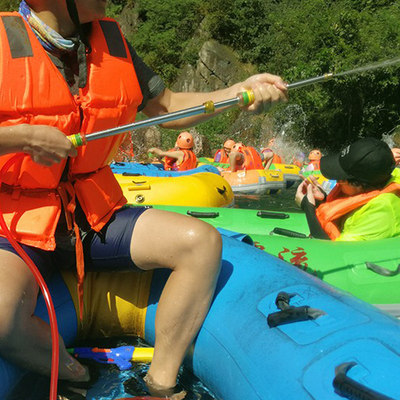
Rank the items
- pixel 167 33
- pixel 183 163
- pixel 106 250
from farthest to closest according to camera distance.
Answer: pixel 167 33
pixel 183 163
pixel 106 250

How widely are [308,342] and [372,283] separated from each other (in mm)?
1067

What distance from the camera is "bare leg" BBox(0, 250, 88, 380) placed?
1546mm

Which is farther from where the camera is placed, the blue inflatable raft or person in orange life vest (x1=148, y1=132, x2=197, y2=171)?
person in orange life vest (x1=148, y1=132, x2=197, y2=171)

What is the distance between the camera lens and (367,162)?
2887 mm

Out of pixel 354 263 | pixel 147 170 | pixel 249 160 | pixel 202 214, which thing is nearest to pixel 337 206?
pixel 354 263

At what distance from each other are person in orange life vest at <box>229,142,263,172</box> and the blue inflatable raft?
6.46 metres

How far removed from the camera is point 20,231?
171 cm

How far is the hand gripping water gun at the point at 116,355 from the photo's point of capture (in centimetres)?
199

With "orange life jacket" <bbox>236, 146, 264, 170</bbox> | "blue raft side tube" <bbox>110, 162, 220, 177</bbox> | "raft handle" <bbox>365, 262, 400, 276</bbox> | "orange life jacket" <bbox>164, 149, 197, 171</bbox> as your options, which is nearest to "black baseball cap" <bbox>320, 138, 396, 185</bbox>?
"raft handle" <bbox>365, 262, 400, 276</bbox>

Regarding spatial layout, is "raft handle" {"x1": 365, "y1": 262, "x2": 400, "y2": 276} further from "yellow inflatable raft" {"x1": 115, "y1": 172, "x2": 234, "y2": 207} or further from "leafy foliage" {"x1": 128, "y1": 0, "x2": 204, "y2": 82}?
"leafy foliage" {"x1": 128, "y1": 0, "x2": 204, "y2": 82}

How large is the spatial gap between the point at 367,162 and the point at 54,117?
5.83 ft

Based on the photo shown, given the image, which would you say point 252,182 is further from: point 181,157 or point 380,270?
point 380,270

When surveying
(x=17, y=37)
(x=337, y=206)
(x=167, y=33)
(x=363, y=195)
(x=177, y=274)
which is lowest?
(x=167, y=33)

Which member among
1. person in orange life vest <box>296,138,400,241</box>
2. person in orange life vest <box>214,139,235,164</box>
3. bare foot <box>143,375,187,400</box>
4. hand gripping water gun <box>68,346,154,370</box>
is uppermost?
person in orange life vest <box>296,138,400,241</box>
